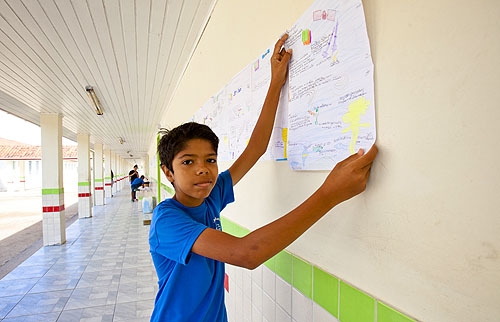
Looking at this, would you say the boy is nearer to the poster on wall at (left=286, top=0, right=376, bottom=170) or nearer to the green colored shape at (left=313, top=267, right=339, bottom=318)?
the poster on wall at (left=286, top=0, right=376, bottom=170)

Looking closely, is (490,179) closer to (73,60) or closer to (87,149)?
(73,60)

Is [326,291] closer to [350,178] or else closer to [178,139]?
[350,178]

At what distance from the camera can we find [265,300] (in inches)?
57.6

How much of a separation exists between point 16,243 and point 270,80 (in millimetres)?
7777

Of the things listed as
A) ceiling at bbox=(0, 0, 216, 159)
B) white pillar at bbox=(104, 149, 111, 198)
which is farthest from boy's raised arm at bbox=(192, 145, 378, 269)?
white pillar at bbox=(104, 149, 111, 198)

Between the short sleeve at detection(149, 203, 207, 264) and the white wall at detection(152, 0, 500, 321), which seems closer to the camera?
the white wall at detection(152, 0, 500, 321)

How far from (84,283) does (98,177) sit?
973 cm

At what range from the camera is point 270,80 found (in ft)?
4.33

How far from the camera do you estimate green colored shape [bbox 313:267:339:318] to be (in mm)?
920

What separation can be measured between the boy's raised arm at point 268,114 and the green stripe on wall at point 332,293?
1.51ft

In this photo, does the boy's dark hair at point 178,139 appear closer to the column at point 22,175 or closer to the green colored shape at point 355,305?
the green colored shape at point 355,305

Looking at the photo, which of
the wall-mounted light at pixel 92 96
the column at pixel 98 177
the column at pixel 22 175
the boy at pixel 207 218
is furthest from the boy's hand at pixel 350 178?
the column at pixel 22 175

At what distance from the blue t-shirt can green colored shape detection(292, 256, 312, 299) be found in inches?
12.3

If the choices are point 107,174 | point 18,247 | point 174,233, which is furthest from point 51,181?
point 107,174
